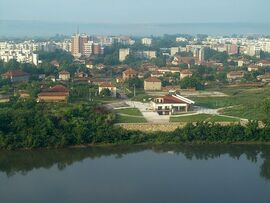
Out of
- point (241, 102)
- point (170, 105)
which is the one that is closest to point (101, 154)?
point (170, 105)

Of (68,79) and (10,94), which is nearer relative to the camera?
(10,94)

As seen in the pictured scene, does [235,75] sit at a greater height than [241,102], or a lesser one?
greater

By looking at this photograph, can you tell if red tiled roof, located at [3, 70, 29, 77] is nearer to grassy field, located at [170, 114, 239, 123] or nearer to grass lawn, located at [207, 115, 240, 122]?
grassy field, located at [170, 114, 239, 123]

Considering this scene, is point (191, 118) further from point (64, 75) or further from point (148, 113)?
point (64, 75)

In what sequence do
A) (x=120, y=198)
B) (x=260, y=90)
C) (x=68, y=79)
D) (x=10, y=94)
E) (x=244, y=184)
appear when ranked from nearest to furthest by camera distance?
(x=120, y=198) → (x=244, y=184) → (x=10, y=94) → (x=260, y=90) → (x=68, y=79)

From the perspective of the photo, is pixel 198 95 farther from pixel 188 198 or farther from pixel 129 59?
pixel 129 59

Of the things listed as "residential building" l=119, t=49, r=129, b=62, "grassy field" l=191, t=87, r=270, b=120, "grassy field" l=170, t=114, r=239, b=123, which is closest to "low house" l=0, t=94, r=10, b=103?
"grassy field" l=170, t=114, r=239, b=123

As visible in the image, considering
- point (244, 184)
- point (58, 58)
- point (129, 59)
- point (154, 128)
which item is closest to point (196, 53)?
point (129, 59)

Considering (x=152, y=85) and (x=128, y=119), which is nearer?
(x=128, y=119)
